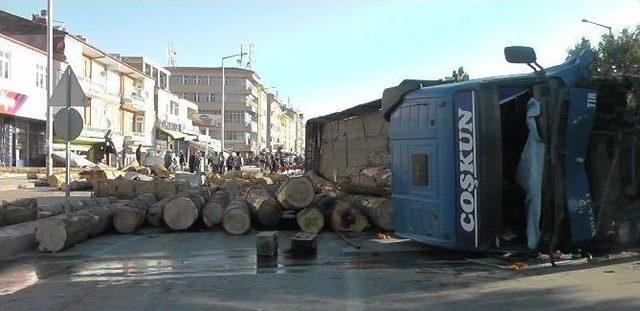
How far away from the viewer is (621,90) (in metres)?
8.61

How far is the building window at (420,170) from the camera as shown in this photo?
335 inches

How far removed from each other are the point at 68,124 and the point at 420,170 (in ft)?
22.0

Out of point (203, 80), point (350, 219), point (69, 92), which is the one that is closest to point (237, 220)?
point (350, 219)

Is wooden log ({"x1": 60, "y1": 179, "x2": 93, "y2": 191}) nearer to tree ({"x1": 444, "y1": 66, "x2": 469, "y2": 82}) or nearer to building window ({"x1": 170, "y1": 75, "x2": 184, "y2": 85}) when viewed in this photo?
tree ({"x1": 444, "y1": 66, "x2": 469, "y2": 82})

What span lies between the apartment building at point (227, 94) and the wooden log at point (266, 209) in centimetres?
9740

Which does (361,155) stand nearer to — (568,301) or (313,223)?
(313,223)

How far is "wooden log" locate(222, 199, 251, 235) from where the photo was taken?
11.3 meters

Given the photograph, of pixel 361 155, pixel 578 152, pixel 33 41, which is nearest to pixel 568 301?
pixel 578 152

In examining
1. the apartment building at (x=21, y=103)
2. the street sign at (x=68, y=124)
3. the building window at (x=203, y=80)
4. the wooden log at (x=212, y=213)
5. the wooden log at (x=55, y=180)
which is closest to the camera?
the street sign at (x=68, y=124)

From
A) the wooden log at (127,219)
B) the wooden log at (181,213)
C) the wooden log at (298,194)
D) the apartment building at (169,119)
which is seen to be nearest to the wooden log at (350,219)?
the wooden log at (298,194)

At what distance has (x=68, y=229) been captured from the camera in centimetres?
990

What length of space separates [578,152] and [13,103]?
31.0 m

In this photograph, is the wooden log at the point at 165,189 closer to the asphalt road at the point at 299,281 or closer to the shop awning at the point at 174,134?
the asphalt road at the point at 299,281

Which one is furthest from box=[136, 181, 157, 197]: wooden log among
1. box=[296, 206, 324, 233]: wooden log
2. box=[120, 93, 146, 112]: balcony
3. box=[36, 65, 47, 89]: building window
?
box=[120, 93, 146, 112]: balcony
